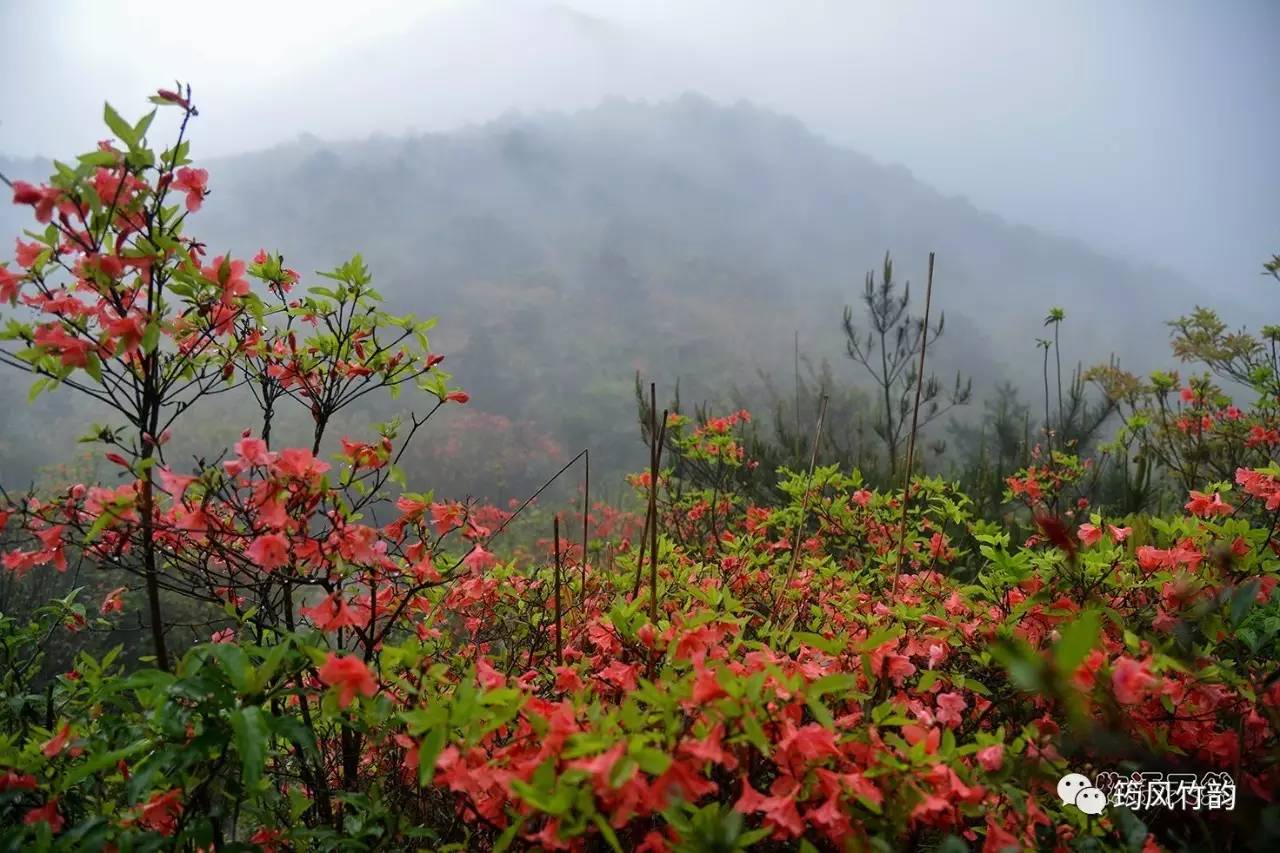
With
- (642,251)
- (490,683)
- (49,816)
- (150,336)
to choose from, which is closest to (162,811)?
(49,816)

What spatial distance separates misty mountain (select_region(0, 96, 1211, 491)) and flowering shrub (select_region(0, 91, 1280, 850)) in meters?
13.0

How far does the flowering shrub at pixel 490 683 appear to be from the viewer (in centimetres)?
68

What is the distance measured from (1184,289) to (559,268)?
39.5m

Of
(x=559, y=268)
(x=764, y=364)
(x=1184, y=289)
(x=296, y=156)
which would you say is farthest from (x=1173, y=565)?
(x=1184, y=289)

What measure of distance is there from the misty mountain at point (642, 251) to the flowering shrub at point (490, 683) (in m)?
13.0

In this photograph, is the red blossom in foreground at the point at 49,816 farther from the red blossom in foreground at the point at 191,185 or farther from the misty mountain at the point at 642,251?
the misty mountain at the point at 642,251

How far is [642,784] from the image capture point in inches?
24.9

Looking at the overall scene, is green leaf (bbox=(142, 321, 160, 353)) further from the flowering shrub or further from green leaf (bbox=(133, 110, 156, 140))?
green leaf (bbox=(133, 110, 156, 140))

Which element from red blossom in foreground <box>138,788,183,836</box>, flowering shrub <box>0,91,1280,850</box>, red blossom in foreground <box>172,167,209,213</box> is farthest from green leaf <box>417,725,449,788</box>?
red blossom in foreground <box>172,167,209,213</box>

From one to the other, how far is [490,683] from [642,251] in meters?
27.1

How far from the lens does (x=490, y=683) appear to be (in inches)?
30.4

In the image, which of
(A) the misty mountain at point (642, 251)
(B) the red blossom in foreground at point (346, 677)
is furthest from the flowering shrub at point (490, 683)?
(A) the misty mountain at point (642, 251)

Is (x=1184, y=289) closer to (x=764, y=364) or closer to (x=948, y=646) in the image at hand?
(x=764, y=364)

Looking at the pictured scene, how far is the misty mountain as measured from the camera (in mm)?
19625
